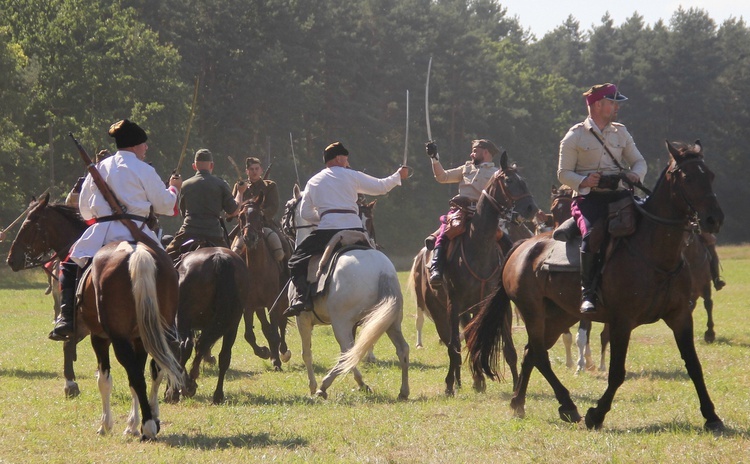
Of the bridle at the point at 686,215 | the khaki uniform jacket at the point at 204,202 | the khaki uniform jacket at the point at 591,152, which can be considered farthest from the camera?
the khaki uniform jacket at the point at 204,202

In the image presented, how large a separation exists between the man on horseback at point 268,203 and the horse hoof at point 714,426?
836 cm

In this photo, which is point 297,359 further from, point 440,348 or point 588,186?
point 588,186

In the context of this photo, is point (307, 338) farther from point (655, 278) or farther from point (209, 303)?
point (655, 278)

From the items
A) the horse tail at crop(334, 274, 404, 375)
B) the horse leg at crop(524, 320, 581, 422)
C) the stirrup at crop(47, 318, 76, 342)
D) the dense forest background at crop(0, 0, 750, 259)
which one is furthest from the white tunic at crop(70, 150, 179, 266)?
the dense forest background at crop(0, 0, 750, 259)

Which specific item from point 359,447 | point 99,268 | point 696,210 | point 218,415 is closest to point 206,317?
point 218,415

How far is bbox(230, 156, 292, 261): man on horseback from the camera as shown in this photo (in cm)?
1657

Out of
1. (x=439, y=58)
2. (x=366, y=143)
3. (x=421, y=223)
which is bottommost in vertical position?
(x=421, y=223)

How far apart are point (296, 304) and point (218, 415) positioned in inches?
76.3

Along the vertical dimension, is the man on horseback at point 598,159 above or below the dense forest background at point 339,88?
below

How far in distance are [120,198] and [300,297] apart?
311 cm

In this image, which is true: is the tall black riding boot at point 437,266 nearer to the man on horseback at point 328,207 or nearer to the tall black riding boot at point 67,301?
the man on horseback at point 328,207

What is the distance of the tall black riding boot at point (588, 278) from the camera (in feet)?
32.6

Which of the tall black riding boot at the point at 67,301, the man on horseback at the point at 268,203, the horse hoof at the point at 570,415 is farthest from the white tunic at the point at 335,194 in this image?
the man on horseback at the point at 268,203

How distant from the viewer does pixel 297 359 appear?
59.2 ft
